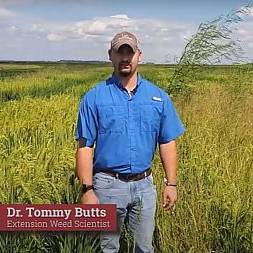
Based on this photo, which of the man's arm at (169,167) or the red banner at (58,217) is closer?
the red banner at (58,217)

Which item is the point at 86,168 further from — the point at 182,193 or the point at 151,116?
the point at 182,193

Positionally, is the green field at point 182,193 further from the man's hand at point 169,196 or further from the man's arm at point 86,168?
the man's hand at point 169,196

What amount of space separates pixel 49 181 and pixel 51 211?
2.29 ft

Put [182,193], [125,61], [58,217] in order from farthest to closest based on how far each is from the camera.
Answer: [182,193] < [58,217] < [125,61]

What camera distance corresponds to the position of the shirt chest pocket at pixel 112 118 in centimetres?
283

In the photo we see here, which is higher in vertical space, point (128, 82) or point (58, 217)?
point (128, 82)

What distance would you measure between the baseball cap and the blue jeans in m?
0.74

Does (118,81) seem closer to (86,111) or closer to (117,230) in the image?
(86,111)

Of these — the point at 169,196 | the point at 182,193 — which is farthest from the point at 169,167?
the point at 182,193

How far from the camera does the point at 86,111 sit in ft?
9.37

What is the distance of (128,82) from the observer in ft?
9.43

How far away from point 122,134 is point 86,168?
0.92ft

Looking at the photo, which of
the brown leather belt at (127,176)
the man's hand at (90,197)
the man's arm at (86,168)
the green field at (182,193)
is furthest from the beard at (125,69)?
the green field at (182,193)

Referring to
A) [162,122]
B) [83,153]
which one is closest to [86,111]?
[83,153]
